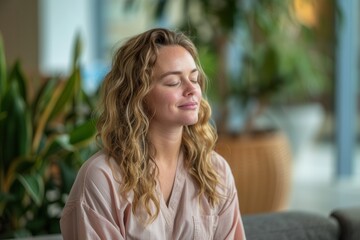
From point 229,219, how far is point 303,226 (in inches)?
12.8

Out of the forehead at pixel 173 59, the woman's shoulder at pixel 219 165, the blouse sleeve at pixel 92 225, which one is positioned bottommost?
the blouse sleeve at pixel 92 225

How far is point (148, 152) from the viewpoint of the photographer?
5.61ft

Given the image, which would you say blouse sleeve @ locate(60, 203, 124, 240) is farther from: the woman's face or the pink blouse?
the woman's face

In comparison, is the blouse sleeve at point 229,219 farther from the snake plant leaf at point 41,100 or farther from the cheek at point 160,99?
the snake plant leaf at point 41,100

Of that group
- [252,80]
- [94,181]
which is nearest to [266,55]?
Result: [252,80]

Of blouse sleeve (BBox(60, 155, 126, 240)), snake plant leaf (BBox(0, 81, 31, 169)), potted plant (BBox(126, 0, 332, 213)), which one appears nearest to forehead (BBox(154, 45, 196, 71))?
blouse sleeve (BBox(60, 155, 126, 240))

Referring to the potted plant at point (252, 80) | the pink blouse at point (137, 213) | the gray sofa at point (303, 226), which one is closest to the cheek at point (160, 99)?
the pink blouse at point (137, 213)

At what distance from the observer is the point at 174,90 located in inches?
65.9

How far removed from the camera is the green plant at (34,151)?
2693mm

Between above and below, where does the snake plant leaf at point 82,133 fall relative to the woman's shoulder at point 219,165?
below

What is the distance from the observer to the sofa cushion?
6.46 ft

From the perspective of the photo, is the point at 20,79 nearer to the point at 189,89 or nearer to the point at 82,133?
the point at 82,133

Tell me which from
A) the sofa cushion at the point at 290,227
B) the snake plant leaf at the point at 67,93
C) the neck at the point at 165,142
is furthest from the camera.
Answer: the snake plant leaf at the point at 67,93

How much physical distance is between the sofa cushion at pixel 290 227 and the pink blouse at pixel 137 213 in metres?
0.17
